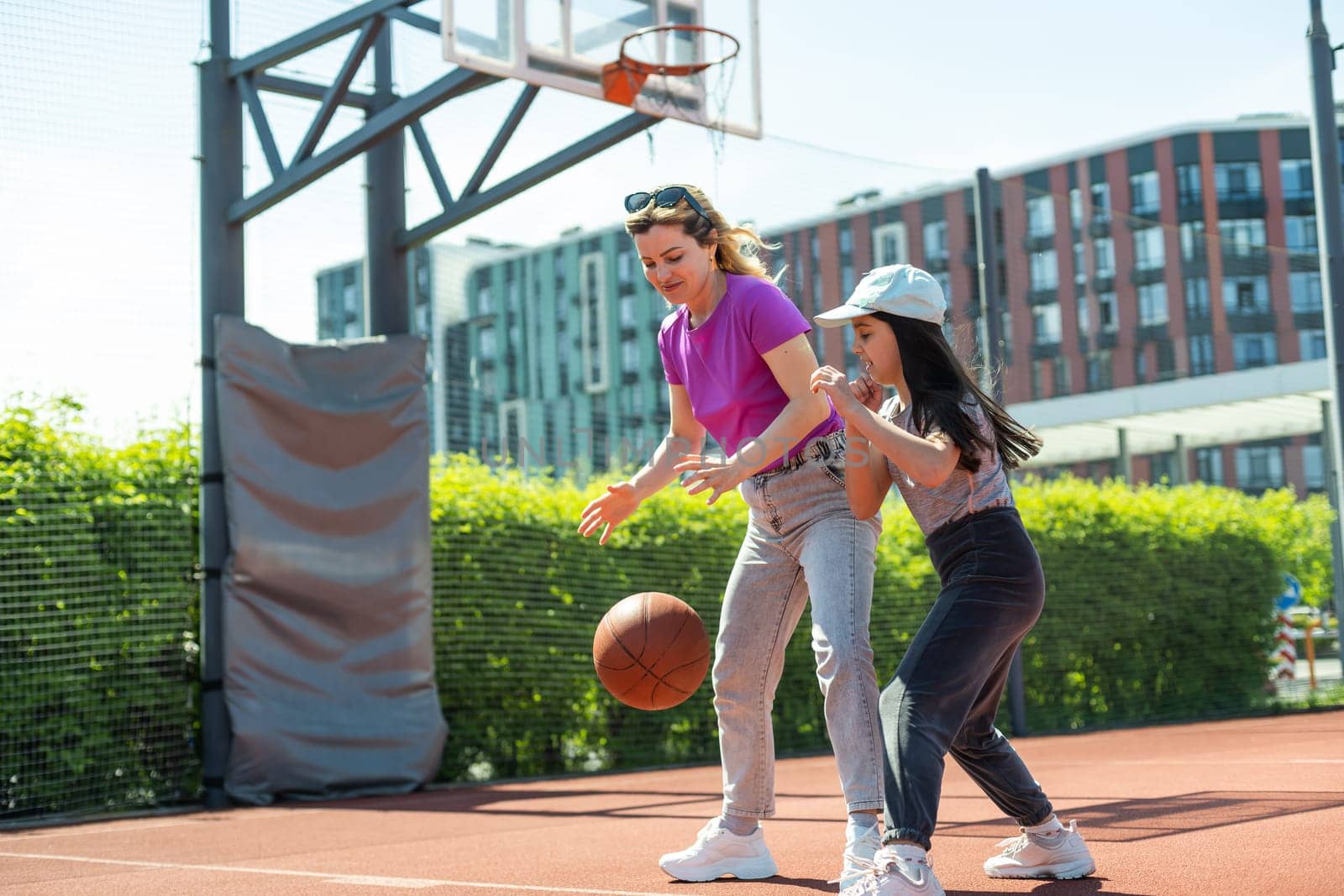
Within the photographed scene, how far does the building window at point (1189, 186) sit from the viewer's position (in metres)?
65.9

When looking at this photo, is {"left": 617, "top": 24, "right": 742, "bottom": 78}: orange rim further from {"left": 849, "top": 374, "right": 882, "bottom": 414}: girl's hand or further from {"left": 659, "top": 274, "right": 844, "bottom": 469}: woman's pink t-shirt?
{"left": 849, "top": 374, "right": 882, "bottom": 414}: girl's hand

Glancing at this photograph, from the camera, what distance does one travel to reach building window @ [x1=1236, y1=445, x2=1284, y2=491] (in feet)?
152

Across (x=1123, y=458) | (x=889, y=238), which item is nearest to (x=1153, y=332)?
(x=1123, y=458)

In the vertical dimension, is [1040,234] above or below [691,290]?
above

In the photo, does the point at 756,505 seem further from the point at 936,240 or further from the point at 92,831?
the point at 936,240

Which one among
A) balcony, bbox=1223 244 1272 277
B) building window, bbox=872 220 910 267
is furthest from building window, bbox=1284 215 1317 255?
building window, bbox=872 220 910 267

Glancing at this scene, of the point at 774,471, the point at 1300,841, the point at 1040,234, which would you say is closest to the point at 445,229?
the point at 774,471

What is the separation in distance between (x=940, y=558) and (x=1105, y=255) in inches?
2043

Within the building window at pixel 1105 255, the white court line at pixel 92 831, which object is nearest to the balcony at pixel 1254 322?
the building window at pixel 1105 255

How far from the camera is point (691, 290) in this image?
172 inches

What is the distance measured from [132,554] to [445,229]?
9.11 feet

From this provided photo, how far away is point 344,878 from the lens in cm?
483

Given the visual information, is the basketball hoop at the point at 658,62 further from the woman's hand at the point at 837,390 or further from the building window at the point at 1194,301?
the building window at the point at 1194,301

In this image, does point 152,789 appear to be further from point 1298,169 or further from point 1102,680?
point 1298,169
